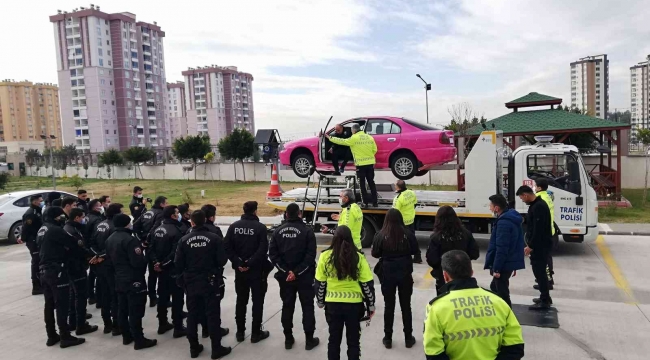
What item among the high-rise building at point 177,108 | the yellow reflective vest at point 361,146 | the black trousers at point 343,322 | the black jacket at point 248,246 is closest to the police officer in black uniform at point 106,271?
the black jacket at point 248,246

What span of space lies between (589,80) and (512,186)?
112543 millimetres

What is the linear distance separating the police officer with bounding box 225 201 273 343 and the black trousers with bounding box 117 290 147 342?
1119 millimetres

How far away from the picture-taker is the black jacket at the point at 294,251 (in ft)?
16.8

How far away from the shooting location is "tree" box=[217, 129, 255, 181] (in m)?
33.4

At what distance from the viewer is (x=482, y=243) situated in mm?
10945

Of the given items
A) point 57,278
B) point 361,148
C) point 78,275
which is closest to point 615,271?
point 361,148

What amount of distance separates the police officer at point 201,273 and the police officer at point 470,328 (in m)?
3.04

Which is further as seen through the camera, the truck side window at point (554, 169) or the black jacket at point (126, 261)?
the truck side window at point (554, 169)

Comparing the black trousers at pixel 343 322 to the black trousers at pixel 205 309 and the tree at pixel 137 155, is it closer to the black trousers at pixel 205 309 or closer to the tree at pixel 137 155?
the black trousers at pixel 205 309

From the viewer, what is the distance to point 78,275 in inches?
230

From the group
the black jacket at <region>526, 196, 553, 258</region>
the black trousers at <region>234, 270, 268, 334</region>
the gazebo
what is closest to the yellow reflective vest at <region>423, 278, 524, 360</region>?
the black trousers at <region>234, 270, 268, 334</region>

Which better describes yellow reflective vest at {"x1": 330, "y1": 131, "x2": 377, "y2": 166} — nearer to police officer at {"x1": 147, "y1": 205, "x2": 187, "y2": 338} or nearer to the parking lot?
the parking lot

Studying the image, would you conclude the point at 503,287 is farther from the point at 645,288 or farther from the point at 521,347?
the point at 645,288

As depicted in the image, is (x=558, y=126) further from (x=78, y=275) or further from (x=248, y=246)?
(x=78, y=275)
